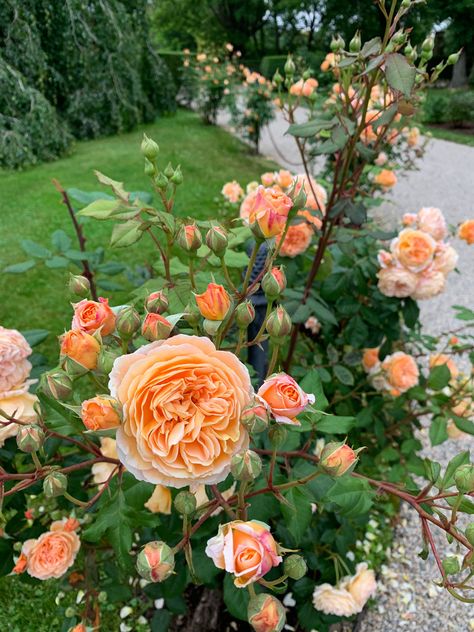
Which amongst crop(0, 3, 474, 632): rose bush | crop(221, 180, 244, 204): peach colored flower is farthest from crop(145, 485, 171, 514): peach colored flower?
crop(221, 180, 244, 204): peach colored flower

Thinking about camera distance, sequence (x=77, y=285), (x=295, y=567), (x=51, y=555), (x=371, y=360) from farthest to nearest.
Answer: (x=371, y=360), (x=51, y=555), (x=77, y=285), (x=295, y=567)

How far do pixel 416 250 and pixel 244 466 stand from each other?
2.78ft

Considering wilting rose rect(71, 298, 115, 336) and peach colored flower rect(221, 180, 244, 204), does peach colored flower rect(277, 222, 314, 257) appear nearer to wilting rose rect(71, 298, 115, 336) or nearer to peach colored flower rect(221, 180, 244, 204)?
wilting rose rect(71, 298, 115, 336)

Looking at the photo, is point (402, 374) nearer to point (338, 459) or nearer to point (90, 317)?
point (338, 459)

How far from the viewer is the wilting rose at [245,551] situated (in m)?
0.46

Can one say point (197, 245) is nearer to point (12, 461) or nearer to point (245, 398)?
point (245, 398)

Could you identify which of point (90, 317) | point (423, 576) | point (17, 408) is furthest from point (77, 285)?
point (423, 576)

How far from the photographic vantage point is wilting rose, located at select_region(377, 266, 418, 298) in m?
1.19

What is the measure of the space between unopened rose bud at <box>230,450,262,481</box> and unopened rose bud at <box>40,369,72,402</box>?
220 millimetres

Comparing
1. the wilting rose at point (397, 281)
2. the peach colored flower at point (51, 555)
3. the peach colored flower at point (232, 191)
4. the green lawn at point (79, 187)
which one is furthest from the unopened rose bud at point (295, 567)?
the green lawn at point (79, 187)

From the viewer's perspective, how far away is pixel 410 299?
4.32 ft

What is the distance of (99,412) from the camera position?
18.8 inches

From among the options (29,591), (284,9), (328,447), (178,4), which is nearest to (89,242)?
(29,591)

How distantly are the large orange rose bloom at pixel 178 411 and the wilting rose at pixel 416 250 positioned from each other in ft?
2.60
